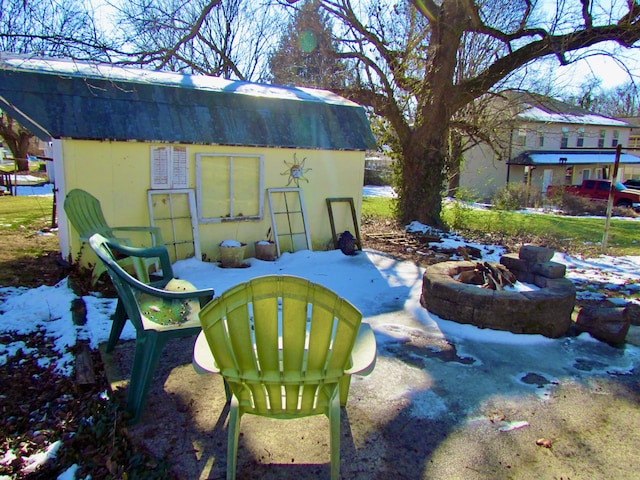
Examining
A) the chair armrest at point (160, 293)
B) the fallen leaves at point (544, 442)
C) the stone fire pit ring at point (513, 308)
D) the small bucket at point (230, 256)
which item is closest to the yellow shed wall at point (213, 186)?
the small bucket at point (230, 256)

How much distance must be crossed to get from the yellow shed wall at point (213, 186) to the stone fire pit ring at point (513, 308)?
380 cm

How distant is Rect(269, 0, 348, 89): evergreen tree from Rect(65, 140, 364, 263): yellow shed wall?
642cm

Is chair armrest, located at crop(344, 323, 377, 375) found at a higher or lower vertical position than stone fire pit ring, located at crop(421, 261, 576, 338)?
higher

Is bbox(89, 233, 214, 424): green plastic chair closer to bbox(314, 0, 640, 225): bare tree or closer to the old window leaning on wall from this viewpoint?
the old window leaning on wall

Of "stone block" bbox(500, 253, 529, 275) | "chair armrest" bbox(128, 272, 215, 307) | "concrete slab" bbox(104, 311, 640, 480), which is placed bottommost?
"concrete slab" bbox(104, 311, 640, 480)

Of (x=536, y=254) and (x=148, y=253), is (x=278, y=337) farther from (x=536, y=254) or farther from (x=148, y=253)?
(x=536, y=254)

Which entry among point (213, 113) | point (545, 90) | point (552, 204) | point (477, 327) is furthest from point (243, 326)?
point (552, 204)

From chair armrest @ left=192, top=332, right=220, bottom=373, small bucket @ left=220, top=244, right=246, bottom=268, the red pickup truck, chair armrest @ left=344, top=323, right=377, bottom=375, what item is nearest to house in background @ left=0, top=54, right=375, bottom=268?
small bucket @ left=220, top=244, right=246, bottom=268

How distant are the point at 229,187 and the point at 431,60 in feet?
21.5

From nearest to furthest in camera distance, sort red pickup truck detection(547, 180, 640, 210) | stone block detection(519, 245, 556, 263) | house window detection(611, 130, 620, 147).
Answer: stone block detection(519, 245, 556, 263) → red pickup truck detection(547, 180, 640, 210) → house window detection(611, 130, 620, 147)

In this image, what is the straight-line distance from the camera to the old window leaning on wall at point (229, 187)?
6.84 m

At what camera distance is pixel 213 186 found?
22.8 feet

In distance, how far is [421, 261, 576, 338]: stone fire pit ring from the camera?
14.3 feet

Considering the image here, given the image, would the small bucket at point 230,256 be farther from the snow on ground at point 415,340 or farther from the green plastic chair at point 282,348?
the green plastic chair at point 282,348
